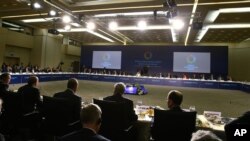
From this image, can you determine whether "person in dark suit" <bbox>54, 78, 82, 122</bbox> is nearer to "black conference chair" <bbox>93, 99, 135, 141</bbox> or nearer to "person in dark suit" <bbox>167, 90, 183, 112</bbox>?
"black conference chair" <bbox>93, 99, 135, 141</bbox>

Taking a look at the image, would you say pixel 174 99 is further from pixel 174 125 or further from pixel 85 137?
pixel 85 137

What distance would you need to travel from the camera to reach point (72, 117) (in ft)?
8.81

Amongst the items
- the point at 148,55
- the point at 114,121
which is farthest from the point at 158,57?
the point at 114,121

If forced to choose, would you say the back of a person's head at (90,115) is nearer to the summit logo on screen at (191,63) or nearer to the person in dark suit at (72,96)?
the person in dark suit at (72,96)

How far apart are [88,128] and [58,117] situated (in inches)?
56.7

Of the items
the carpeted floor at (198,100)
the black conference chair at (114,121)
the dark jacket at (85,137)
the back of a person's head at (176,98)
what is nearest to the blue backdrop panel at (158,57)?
the carpeted floor at (198,100)

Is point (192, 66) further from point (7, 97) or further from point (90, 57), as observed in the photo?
point (7, 97)

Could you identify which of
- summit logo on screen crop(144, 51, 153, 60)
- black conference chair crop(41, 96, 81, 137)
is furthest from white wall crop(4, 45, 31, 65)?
black conference chair crop(41, 96, 81, 137)

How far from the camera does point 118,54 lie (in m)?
19.1

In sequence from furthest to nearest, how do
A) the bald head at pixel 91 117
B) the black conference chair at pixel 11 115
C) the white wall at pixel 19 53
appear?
the white wall at pixel 19 53, the black conference chair at pixel 11 115, the bald head at pixel 91 117

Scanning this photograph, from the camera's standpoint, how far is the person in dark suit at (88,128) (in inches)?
53.9

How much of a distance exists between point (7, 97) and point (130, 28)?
12.0 metres

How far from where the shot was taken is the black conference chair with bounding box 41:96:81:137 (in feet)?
8.75

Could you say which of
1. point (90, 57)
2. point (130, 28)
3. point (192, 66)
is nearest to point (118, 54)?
point (90, 57)
